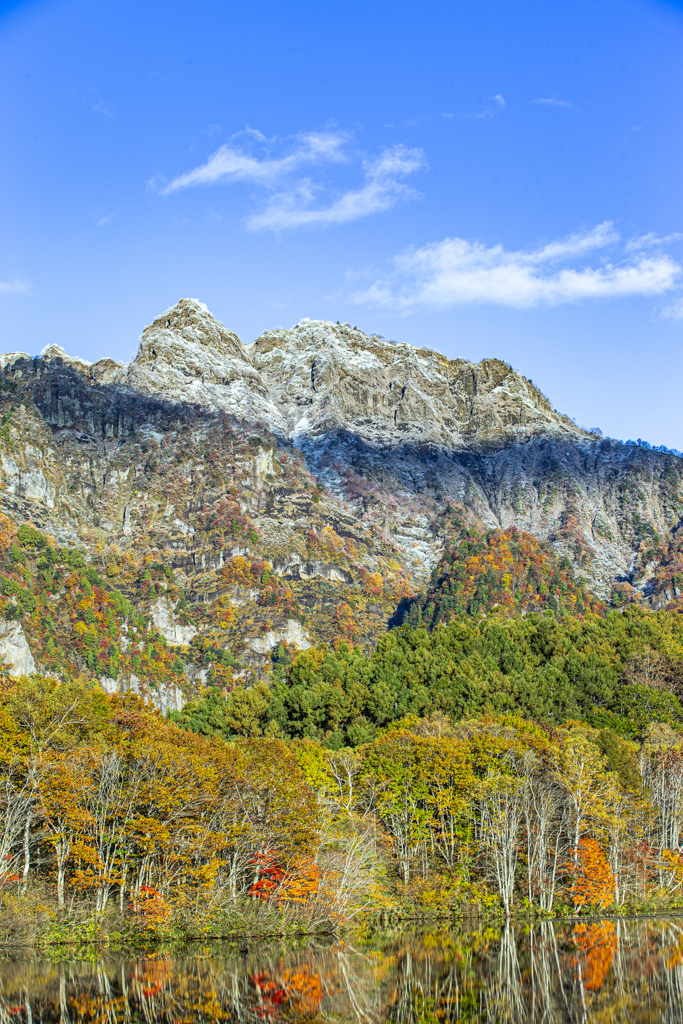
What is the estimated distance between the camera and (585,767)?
6519cm

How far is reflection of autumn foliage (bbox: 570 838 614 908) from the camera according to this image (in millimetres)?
61562

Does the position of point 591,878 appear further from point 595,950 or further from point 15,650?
point 15,650

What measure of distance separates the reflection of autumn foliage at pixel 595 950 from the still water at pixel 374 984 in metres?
0.08

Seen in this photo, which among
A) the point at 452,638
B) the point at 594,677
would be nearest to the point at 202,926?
the point at 594,677

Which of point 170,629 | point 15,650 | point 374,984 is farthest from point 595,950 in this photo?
point 170,629

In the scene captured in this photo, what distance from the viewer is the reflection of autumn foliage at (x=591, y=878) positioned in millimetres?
61562

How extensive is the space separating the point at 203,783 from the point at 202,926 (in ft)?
24.9

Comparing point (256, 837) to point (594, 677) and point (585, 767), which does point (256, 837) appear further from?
point (594, 677)

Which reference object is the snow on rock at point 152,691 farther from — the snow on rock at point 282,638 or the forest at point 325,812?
the forest at point 325,812

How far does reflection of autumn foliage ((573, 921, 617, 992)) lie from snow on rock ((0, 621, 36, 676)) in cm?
12469

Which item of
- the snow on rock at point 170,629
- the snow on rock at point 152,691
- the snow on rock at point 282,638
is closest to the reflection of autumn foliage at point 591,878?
the snow on rock at point 152,691

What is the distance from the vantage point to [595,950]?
4388cm

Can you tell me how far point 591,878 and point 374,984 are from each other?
30.8 metres

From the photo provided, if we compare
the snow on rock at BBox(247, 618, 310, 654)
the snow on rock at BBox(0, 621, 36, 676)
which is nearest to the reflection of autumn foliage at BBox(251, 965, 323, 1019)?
the snow on rock at BBox(0, 621, 36, 676)
